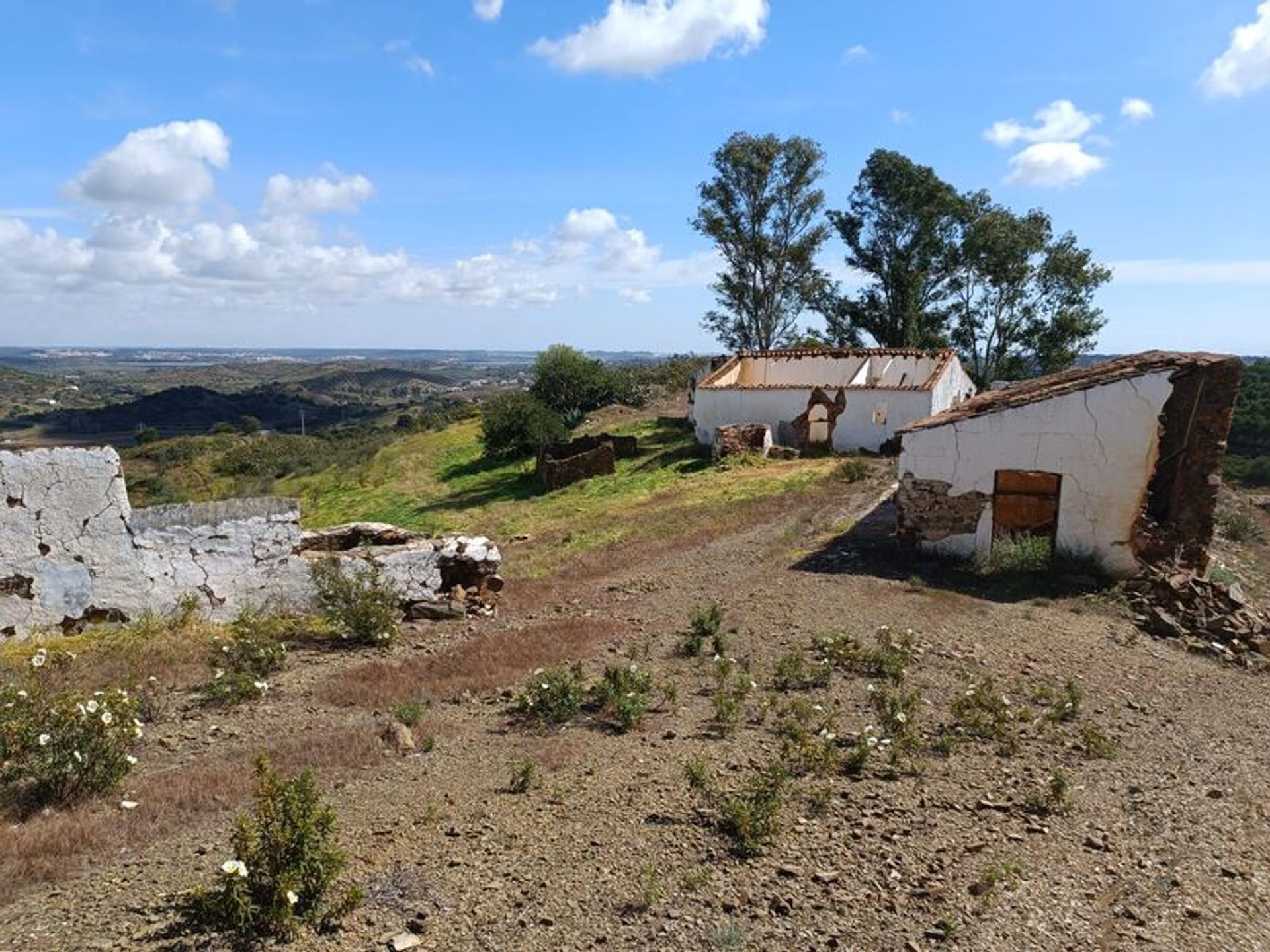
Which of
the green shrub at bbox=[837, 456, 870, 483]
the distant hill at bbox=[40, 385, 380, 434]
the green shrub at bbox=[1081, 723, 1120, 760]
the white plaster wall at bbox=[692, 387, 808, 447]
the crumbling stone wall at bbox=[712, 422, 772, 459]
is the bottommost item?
the distant hill at bbox=[40, 385, 380, 434]

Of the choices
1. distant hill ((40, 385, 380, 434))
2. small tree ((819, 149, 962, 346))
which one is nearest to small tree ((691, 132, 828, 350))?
small tree ((819, 149, 962, 346))

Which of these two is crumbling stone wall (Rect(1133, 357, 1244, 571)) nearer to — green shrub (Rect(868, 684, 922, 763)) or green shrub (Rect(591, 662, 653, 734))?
green shrub (Rect(868, 684, 922, 763))

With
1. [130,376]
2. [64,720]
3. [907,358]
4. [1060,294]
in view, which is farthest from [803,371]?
[130,376]

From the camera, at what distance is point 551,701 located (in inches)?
283

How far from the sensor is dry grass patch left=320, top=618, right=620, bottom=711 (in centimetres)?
778

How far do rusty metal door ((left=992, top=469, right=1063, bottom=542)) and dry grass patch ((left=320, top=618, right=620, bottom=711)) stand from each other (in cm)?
665

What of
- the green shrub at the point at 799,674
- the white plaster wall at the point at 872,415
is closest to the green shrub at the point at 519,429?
the white plaster wall at the point at 872,415

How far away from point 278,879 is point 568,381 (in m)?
32.0

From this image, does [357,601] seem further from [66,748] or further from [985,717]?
[985,717]

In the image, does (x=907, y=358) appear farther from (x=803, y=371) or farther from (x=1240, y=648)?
(x=1240, y=648)

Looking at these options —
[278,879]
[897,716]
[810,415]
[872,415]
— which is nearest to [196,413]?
[810,415]

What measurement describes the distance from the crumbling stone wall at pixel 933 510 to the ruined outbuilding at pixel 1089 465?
2 cm

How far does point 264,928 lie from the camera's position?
154 inches

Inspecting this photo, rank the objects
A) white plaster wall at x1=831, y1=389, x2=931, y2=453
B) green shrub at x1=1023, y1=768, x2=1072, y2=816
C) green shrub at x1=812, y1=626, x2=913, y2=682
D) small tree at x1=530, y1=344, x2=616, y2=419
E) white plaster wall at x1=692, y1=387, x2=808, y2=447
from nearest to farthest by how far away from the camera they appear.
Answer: green shrub at x1=1023, y1=768, x2=1072, y2=816
green shrub at x1=812, y1=626, x2=913, y2=682
white plaster wall at x1=831, y1=389, x2=931, y2=453
white plaster wall at x1=692, y1=387, x2=808, y2=447
small tree at x1=530, y1=344, x2=616, y2=419
